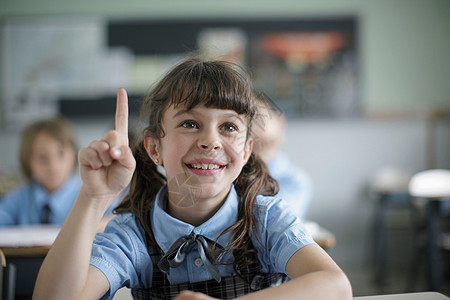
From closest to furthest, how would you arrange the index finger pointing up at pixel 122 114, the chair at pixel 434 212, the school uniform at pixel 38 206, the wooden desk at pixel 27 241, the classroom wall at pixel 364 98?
the index finger pointing up at pixel 122 114 → the wooden desk at pixel 27 241 → the school uniform at pixel 38 206 → the chair at pixel 434 212 → the classroom wall at pixel 364 98

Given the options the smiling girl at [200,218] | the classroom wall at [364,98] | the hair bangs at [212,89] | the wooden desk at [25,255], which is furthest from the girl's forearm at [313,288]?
the classroom wall at [364,98]

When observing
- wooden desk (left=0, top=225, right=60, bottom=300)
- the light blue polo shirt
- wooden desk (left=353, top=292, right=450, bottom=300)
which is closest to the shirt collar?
the light blue polo shirt

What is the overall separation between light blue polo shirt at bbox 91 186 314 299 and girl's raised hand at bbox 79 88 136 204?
189 millimetres

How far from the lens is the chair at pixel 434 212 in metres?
2.52

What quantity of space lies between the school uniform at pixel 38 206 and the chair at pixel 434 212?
197 centimetres

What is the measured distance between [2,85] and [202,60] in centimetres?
318

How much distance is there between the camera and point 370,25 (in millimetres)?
3691

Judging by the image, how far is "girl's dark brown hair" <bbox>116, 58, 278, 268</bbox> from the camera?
3.11ft

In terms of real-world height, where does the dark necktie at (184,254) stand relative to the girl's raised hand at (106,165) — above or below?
below

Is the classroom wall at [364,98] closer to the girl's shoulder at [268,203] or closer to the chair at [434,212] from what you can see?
the chair at [434,212]

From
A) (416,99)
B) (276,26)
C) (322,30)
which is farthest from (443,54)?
(276,26)

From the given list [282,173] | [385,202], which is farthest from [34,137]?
[385,202]

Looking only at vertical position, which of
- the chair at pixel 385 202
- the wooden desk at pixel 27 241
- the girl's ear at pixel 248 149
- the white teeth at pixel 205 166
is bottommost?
the chair at pixel 385 202

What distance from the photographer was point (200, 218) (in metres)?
1.01
